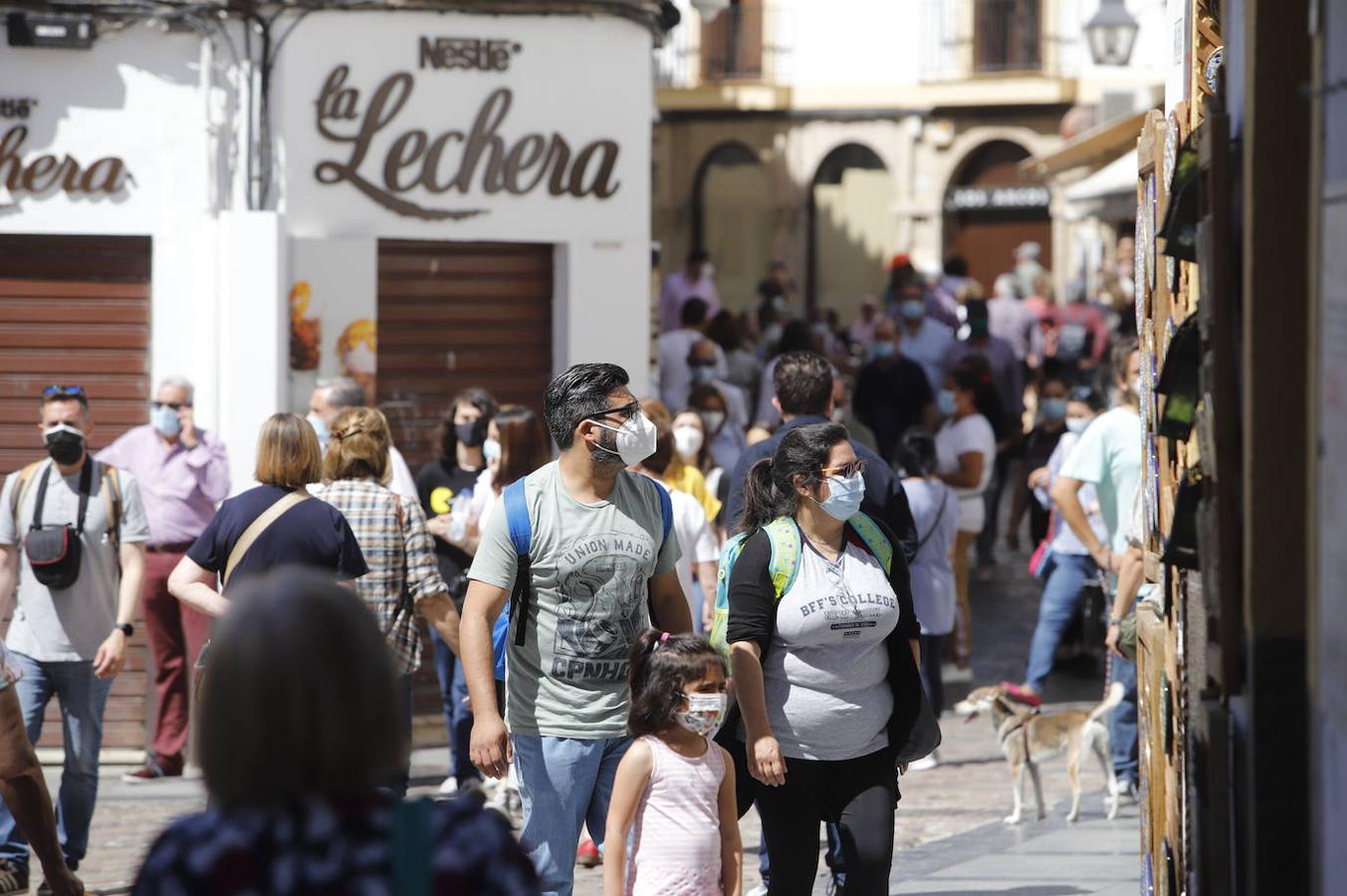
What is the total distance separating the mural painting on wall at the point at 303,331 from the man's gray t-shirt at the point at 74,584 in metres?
2.44

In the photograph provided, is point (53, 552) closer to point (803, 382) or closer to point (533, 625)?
point (803, 382)

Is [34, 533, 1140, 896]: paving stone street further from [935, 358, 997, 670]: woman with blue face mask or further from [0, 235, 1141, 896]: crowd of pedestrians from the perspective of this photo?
[935, 358, 997, 670]: woman with blue face mask

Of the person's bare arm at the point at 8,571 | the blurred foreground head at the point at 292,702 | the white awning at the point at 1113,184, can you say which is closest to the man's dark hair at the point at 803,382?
the person's bare arm at the point at 8,571

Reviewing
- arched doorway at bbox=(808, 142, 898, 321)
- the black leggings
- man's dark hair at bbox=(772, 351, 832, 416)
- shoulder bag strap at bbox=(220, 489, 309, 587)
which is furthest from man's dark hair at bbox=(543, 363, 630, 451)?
arched doorway at bbox=(808, 142, 898, 321)

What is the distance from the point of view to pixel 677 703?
232 inches

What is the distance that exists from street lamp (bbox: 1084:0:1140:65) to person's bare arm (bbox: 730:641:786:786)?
13.1 m

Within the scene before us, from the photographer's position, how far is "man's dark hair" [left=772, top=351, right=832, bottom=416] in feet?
26.7

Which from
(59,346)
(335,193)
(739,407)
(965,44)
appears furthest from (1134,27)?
(965,44)

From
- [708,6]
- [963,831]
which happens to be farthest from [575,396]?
[708,6]

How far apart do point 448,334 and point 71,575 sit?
→ 3.65m

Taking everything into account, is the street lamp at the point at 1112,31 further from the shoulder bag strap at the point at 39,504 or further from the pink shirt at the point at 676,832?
the pink shirt at the point at 676,832

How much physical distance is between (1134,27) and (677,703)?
1396cm

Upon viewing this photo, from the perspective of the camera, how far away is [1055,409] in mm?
16297

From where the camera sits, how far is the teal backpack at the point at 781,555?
6289mm
